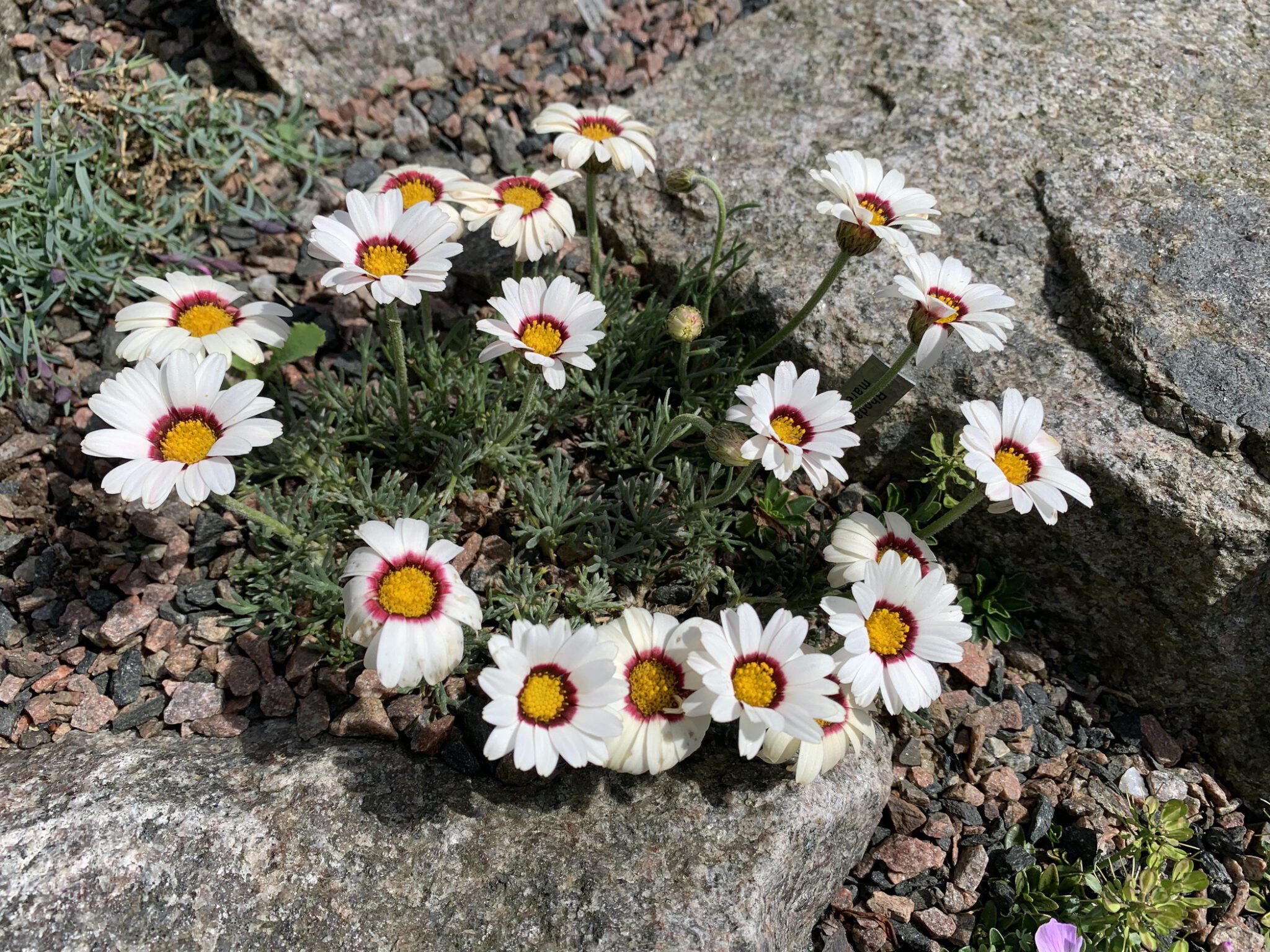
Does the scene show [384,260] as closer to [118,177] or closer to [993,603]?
[118,177]

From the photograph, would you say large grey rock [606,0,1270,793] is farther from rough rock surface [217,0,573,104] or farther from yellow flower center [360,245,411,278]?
yellow flower center [360,245,411,278]

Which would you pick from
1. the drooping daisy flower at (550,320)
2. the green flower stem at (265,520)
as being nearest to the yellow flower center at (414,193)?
the drooping daisy flower at (550,320)

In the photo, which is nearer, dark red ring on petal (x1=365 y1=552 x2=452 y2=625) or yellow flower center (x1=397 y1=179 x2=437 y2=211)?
dark red ring on petal (x1=365 y1=552 x2=452 y2=625)

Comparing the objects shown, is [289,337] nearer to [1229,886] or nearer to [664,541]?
[664,541]

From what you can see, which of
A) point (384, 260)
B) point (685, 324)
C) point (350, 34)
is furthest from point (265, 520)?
point (350, 34)

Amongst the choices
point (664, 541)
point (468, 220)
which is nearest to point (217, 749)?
point (664, 541)

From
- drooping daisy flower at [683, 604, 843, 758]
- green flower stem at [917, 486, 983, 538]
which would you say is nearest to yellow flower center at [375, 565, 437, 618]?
drooping daisy flower at [683, 604, 843, 758]
